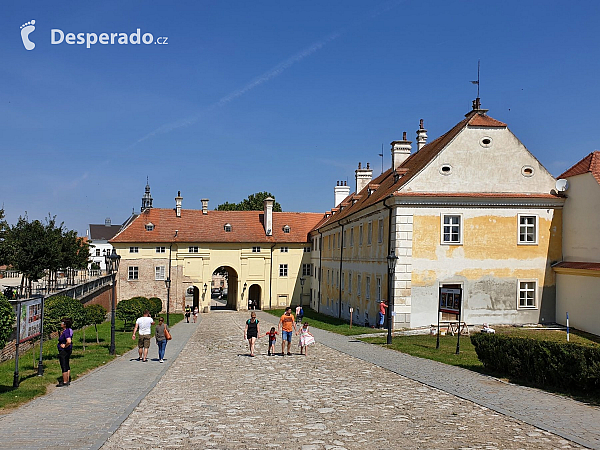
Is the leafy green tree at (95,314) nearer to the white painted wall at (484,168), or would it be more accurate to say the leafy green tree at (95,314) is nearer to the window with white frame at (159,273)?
the white painted wall at (484,168)

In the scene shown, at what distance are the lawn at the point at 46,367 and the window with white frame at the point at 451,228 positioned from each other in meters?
15.1

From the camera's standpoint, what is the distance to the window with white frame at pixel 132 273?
59750 millimetres

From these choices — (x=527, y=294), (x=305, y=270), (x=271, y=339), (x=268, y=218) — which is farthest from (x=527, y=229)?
(x=268, y=218)

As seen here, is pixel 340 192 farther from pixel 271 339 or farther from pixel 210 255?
pixel 271 339

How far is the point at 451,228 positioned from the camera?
28.4 meters

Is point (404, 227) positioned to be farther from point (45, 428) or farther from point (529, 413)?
point (45, 428)

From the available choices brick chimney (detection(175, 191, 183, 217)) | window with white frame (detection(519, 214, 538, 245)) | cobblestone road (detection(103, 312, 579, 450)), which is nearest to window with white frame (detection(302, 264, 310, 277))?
brick chimney (detection(175, 191, 183, 217))

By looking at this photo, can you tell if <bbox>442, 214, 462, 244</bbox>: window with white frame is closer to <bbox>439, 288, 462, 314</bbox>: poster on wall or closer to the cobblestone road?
<bbox>439, 288, 462, 314</bbox>: poster on wall

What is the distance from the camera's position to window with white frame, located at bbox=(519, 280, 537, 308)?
93.6 feet

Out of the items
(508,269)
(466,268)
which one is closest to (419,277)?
(466,268)

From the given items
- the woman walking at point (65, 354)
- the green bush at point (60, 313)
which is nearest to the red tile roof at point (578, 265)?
the green bush at point (60, 313)

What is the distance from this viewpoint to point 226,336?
101ft

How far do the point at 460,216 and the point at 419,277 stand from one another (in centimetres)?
352

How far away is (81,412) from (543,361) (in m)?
9.94
